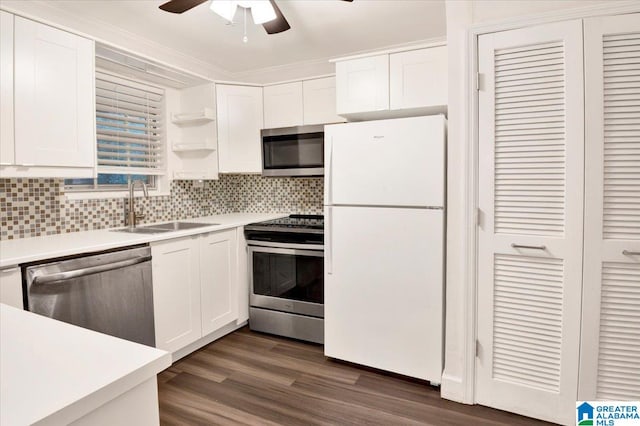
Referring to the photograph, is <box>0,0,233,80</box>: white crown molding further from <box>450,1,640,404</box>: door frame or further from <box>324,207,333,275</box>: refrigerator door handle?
<box>450,1,640,404</box>: door frame

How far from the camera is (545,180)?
74.9 inches

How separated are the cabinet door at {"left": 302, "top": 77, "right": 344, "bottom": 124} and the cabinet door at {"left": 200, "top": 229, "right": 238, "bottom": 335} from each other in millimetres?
1234

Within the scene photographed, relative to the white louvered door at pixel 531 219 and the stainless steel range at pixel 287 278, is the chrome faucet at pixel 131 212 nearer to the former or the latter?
the stainless steel range at pixel 287 278

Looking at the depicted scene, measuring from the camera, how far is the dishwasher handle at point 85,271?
5.76 feet

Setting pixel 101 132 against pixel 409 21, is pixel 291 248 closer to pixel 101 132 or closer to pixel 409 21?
pixel 101 132

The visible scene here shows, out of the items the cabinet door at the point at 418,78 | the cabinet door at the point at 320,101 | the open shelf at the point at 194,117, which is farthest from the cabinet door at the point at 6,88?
the cabinet door at the point at 418,78

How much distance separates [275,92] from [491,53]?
1.96 meters

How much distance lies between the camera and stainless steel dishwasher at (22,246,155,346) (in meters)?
1.78

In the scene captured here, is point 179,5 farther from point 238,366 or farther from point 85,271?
point 238,366

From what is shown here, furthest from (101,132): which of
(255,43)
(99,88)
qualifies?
(255,43)

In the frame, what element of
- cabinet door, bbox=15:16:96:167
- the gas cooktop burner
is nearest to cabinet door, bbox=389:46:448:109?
the gas cooktop burner

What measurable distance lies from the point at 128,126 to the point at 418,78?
7.75 ft

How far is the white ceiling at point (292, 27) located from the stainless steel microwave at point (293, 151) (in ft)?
2.51

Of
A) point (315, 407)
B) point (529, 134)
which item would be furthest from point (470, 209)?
point (315, 407)
